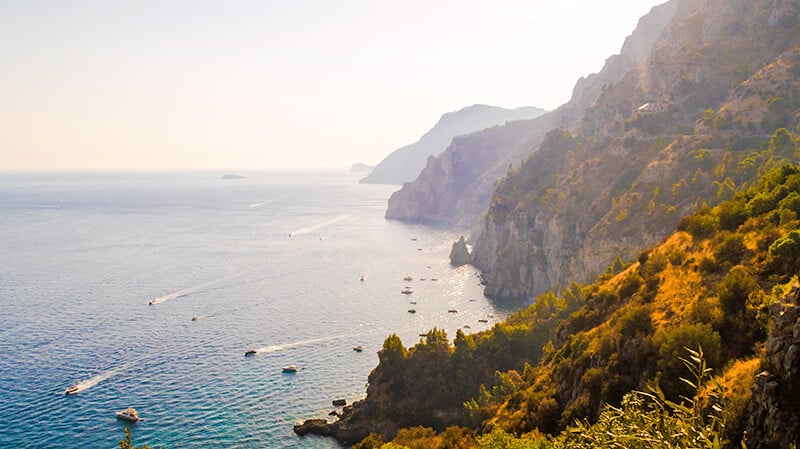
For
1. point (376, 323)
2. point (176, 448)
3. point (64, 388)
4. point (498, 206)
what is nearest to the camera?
point (176, 448)

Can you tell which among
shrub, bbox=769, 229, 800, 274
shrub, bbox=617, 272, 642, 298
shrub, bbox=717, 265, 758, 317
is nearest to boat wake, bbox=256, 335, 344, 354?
shrub, bbox=617, 272, 642, 298

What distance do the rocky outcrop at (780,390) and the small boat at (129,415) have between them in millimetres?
82799

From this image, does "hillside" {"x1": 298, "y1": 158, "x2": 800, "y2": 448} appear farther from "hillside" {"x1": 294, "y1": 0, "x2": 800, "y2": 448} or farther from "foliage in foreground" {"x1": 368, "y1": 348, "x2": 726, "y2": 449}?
"foliage in foreground" {"x1": 368, "y1": 348, "x2": 726, "y2": 449}

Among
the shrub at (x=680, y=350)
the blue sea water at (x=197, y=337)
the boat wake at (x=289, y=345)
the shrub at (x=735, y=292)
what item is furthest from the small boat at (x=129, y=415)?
the shrub at (x=735, y=292)

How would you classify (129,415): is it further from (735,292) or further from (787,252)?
(787,252)

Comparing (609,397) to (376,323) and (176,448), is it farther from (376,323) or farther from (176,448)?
(376,323)

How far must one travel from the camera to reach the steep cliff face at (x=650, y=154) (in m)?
112

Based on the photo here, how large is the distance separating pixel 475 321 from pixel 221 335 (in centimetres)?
6210

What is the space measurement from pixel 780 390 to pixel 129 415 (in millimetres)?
84940

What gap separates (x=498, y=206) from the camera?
190 metres

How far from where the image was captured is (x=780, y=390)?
2039 centimetres

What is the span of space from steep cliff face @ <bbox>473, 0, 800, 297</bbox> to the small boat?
96.5 meters

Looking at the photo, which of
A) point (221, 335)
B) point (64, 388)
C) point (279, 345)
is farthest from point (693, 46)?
point (64, 388)

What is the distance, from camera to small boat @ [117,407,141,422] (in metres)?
78.1
